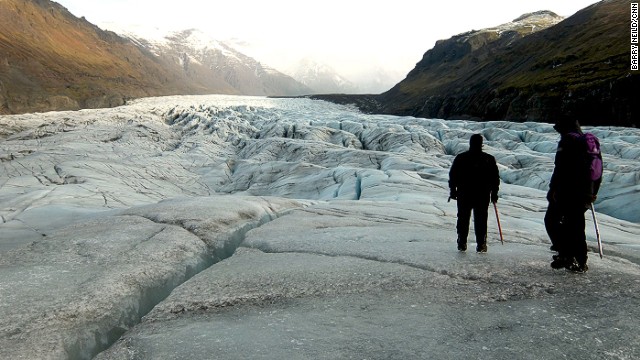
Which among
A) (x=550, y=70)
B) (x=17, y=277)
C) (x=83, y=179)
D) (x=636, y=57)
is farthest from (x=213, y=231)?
(x=550, y=70)

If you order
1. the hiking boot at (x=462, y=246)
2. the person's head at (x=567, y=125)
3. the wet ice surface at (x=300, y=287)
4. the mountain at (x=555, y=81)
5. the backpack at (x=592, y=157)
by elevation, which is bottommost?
the wet ice surface at (x=300, y=287)

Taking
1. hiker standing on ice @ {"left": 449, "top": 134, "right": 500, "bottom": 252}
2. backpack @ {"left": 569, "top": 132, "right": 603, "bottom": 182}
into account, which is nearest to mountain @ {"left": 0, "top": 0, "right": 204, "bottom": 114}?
hiker standing on ice @ {"left": 449, "top": 134, "right": 500, "bottom": 252}

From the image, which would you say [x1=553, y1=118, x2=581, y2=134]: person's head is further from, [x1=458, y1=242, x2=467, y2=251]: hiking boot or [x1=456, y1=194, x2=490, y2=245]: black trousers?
[x1=458, y1=242, x2=467, y2=251]: hiking boot

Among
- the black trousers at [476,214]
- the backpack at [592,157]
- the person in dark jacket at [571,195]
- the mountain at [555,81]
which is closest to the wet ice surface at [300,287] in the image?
the person in dark jacket at [571,195]

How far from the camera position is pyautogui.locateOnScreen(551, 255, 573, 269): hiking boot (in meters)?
7.28

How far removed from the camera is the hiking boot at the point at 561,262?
23.9 ft

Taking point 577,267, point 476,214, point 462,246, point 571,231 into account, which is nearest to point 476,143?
point 476,214

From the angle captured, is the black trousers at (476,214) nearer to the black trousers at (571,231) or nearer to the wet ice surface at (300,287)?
the wet ice surface at (300,287)

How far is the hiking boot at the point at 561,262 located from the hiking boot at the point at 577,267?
46mm

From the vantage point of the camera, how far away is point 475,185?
843 cm

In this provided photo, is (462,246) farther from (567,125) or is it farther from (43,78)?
(43,78)

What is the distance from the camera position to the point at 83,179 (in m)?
31.6

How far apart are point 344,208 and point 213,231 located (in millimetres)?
6069

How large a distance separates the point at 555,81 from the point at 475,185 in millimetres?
88132
